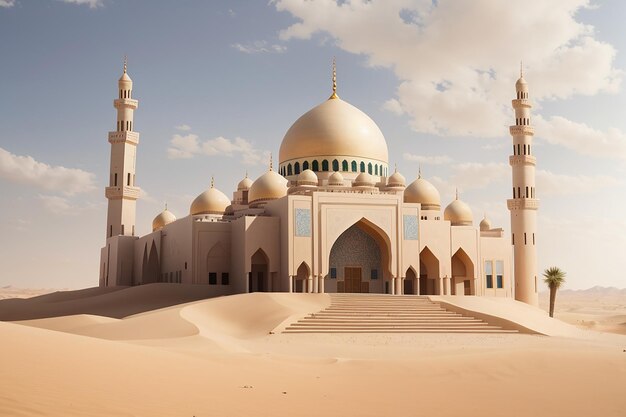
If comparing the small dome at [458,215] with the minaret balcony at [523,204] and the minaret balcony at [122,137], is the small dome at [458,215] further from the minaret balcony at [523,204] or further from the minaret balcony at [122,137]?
the minaret balcony at [122,137]

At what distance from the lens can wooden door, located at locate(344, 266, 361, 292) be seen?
33.0 metres

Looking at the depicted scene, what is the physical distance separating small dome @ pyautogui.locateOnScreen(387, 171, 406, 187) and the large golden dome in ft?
8.77

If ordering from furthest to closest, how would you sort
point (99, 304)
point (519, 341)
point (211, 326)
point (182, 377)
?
1. point (99, 304)
2. point (211, 326)
3. point (519, 341)
4. point (182, 377)

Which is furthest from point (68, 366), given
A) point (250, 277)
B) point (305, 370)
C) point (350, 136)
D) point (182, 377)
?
point (350, 136)

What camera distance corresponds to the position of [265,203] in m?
34.4

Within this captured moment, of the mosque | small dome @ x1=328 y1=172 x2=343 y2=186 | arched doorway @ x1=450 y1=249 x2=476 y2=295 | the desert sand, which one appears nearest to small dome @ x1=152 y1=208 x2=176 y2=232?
the mosque

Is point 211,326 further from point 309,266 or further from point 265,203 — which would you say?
point 265,203

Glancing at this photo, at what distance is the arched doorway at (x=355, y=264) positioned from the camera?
32969 millimetres

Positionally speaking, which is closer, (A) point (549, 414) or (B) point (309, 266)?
(A) point (549, 414)

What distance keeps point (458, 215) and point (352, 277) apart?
29.8 feet

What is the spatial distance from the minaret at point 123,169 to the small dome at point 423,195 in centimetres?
1553

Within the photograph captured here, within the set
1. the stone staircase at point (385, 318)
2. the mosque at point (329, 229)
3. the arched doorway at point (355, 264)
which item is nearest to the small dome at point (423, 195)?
the mosque at point (329, 229)

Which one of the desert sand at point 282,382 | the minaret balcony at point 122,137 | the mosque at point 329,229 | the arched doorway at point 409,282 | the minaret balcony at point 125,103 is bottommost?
the desert sand at point 282,382

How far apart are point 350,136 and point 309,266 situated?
10161mm
